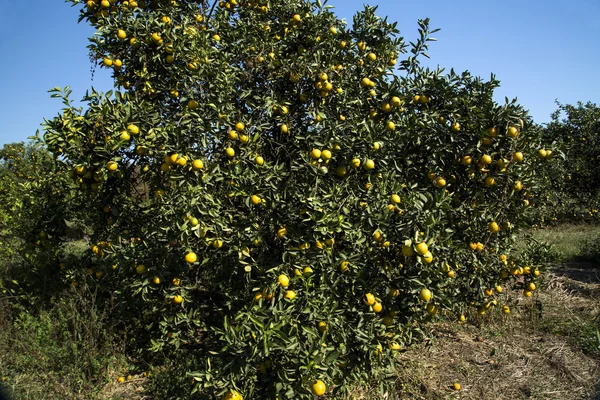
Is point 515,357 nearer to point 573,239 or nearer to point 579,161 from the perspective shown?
point 573,239

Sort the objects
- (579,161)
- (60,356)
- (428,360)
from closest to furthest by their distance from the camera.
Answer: (60,356) → (428,360) → (579,161)

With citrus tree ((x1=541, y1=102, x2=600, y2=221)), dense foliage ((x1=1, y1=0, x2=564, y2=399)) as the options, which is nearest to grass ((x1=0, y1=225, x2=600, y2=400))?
dense foliage ((x1=1, y1=0, x2=564, y2=399))

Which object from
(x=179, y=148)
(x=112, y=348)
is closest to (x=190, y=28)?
(x=179, y=148)

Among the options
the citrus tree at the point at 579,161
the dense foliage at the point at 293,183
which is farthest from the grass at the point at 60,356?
the citrus tree at the point at 579,161

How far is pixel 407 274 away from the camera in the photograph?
2.43m

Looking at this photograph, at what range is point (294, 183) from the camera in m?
2.65

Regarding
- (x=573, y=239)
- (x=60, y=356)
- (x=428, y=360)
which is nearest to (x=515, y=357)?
(x=428, y=360)

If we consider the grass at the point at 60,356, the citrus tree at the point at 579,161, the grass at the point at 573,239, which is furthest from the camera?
the citrus tree at the point at 579,161

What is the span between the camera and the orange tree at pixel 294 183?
2299 mm

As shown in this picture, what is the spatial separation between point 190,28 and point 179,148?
1.16 m

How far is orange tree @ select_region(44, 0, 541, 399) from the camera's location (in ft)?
7.54

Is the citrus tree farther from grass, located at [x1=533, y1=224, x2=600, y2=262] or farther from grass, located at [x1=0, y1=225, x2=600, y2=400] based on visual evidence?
grass, located at [x1=0, y1=225, x2=600, y2=400]

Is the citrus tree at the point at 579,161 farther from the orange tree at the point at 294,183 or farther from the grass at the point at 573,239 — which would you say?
the orange tree at the point at 294,183

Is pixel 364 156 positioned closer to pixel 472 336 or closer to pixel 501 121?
pixel 501 121
